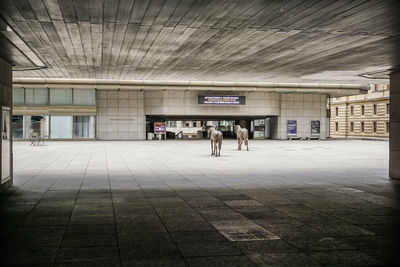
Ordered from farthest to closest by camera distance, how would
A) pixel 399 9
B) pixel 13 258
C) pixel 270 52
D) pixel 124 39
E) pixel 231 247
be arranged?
1. pixel 270 52
2. pixel 124 39
3. pixel 399 9
4. pixel 231 247
5. pixel 13 258

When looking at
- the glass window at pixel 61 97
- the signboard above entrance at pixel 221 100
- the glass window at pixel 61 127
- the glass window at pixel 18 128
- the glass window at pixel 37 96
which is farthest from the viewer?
the signboard above entrance at pixel 221 100

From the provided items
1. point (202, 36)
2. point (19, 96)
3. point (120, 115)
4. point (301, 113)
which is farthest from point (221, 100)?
point (202, 36)

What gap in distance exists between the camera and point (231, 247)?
4.98 m

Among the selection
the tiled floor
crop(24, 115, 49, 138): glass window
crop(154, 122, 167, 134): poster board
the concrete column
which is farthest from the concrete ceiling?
crop(154, 122, 167, 134): poster board

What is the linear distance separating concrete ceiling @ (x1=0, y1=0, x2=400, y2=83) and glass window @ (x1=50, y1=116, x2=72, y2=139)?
28982 mm

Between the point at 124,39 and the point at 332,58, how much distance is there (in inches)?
216

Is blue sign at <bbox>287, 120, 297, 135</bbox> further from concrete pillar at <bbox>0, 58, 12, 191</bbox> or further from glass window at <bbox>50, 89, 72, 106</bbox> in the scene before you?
concrete pillar at <bbox>0, 58, 12, 191</bbox>

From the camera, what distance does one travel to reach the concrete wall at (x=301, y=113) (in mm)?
45312

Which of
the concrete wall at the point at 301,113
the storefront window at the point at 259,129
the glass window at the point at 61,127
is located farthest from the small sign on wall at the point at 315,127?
the glass window at the point at 61,127

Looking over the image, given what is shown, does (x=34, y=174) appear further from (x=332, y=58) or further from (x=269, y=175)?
(x=332, y=58)

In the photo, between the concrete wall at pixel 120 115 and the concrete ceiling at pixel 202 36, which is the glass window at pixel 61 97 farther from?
the concrete ceiling at pixel 202 36

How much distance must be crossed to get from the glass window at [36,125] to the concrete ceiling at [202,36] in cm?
2889

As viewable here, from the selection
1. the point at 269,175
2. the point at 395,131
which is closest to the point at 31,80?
the point at 269,175

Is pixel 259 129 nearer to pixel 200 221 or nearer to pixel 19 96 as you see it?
pixel 19 96
